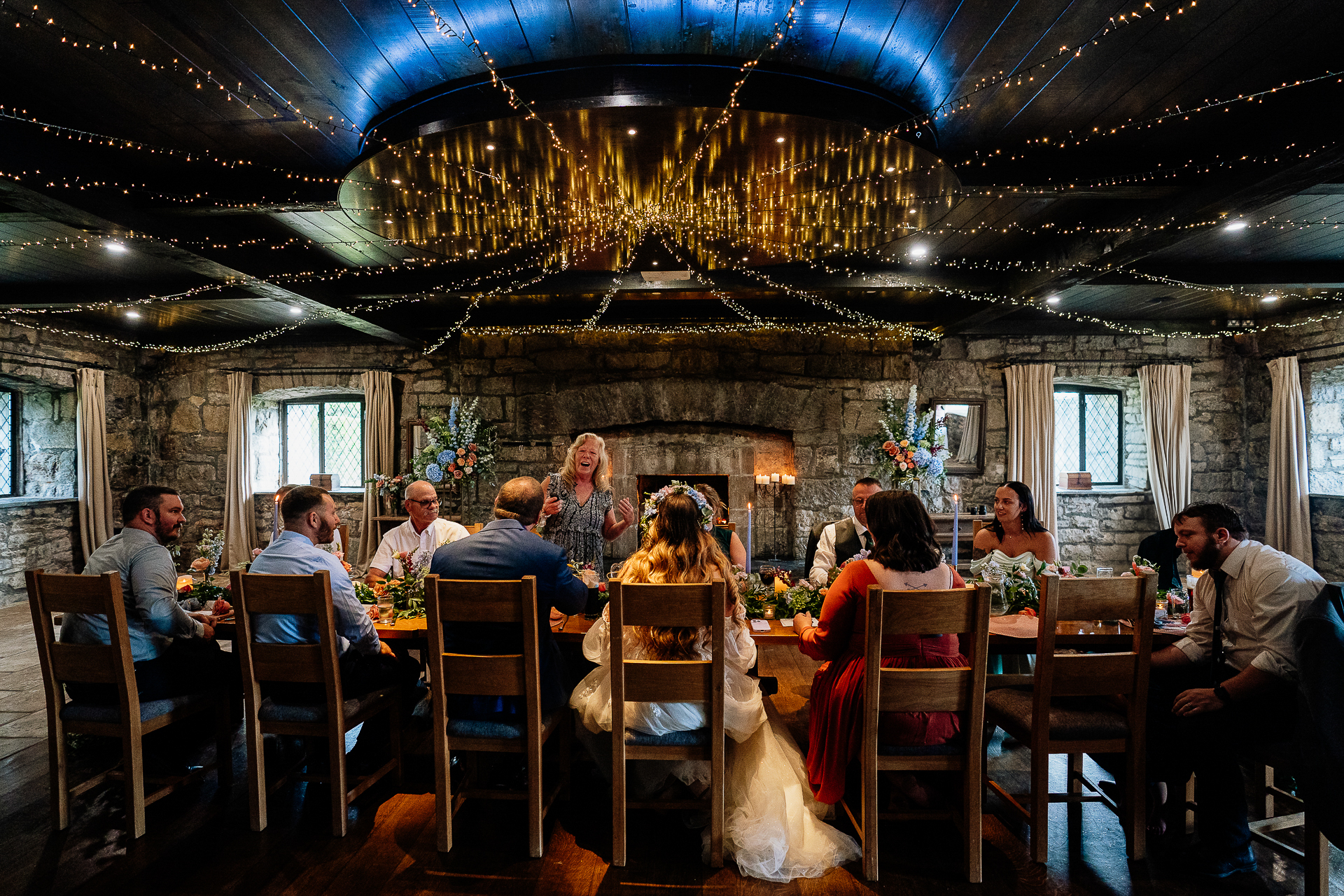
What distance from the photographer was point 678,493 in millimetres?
2543

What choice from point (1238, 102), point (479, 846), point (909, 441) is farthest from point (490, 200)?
point (909, 441)

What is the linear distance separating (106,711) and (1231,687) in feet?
13.3

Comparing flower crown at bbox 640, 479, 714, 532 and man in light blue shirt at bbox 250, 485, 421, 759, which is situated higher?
flower crown at bbox 640, 479, 714, 532

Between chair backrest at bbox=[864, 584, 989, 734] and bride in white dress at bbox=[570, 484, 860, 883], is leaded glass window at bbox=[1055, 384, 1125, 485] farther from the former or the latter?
bride in white dress at bbox=[570, 484, 860, 883]

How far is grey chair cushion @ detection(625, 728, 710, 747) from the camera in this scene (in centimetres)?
229

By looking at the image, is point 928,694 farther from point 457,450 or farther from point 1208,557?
point 457,450

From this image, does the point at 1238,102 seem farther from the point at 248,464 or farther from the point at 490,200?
the point at 248,464

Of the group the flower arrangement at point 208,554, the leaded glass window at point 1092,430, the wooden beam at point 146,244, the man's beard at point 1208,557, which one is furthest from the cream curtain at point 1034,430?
the flower arrangement at point 208,554

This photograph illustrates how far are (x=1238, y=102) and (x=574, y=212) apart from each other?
10.1 ft

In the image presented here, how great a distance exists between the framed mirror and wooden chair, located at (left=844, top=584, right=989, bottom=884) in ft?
17.1

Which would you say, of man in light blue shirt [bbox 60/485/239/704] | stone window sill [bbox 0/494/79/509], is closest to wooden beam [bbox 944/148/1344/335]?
man in light blue shirt [bbox 60/485/239/704]

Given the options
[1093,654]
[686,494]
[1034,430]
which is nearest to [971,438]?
[1034,430]

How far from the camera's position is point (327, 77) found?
Answer: 100 inches

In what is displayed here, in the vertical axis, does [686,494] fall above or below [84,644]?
above
